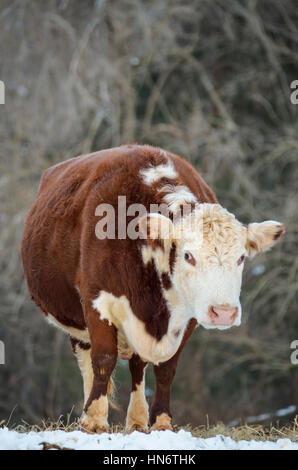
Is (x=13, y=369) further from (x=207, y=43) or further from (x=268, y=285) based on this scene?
(x=207, y=43)

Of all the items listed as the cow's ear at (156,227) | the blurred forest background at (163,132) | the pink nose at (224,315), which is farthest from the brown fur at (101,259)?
the blurred forest background at (163,132)

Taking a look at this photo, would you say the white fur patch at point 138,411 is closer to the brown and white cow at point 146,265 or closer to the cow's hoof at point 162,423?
the brown and white cow at point 146,265

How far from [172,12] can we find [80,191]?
39.3ft

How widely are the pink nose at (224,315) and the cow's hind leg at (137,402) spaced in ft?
5.46

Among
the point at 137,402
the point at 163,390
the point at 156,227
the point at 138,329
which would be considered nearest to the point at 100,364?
the point at 138,329

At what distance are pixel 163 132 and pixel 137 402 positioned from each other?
10.9 m

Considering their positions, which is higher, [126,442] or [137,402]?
[126,442]

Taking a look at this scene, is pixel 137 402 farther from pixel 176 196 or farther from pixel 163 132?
pixel 163 132

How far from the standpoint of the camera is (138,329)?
6121mm

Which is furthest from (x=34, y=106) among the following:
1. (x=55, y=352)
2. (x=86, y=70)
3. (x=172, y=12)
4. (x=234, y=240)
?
(x=234, y=240)

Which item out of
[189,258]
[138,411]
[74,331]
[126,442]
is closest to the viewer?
[126,442]

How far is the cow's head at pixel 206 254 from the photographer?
544cm

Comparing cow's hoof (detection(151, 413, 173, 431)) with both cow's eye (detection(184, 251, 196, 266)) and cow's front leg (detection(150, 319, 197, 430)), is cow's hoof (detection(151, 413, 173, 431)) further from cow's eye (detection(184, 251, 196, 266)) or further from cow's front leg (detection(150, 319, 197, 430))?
cow's eye (detection(184, 251, 196, 266))

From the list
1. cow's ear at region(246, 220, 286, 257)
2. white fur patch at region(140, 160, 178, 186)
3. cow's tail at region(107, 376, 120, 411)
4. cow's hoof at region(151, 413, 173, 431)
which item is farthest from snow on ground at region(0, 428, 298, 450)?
white fur patch at region(140, 160, 178, 186)
